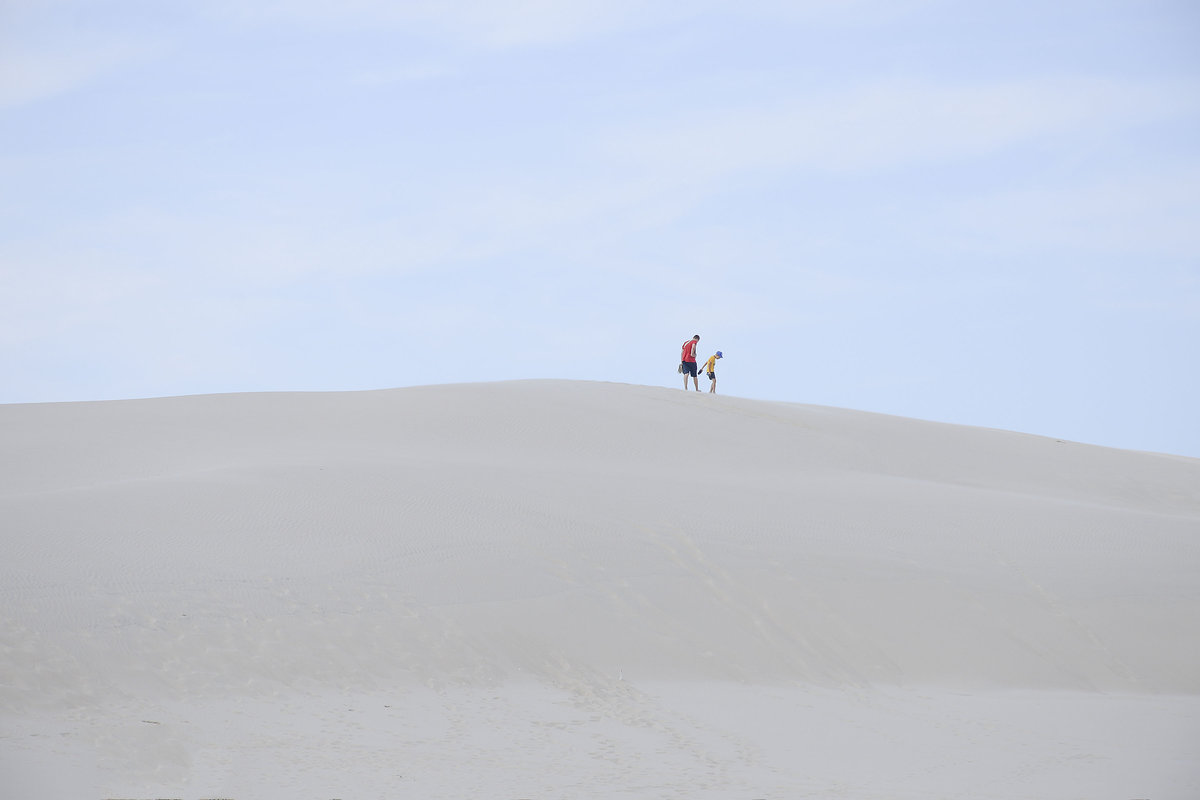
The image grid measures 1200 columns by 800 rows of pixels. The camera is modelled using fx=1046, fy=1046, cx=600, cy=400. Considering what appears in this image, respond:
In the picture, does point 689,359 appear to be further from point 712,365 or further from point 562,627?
point 562,627

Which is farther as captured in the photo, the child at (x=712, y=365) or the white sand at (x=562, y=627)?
the child at (x=712, y=365)

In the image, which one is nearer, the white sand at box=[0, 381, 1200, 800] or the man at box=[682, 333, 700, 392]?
the white sand at box=[0, 381, 1200, 800]

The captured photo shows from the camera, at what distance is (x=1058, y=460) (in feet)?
52.2

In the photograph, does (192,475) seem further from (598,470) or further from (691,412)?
(691,412)

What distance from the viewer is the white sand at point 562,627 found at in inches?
231

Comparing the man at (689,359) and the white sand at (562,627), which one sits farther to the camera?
the man at (689,359)

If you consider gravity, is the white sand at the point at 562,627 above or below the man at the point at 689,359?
below

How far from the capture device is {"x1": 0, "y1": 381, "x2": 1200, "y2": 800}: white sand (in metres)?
5.88

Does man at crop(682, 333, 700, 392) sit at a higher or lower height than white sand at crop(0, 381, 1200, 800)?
higher

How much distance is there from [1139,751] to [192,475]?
8663 mm

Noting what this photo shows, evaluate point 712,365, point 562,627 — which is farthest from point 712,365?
point 562,627

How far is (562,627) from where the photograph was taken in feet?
26.6

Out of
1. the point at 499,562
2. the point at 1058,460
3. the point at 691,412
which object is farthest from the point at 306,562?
the point at 1058,460

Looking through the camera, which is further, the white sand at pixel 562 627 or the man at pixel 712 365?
the man at pixel 712 365
